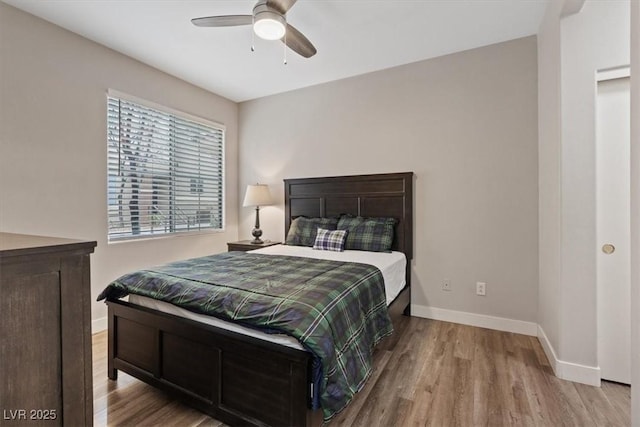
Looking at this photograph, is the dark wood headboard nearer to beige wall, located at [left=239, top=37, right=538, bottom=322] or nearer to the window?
beige wall, located at [left=239, top=37, right=538, bottom=322]

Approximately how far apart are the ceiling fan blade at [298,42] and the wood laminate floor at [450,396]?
2.51 metres

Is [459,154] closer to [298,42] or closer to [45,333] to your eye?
[298,42]

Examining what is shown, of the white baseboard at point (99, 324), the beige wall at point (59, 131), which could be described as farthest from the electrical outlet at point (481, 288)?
the white baseboard at point (99, 324)

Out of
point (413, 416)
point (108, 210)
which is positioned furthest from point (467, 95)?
point (108, 210)

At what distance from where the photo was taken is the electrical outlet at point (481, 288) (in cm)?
297

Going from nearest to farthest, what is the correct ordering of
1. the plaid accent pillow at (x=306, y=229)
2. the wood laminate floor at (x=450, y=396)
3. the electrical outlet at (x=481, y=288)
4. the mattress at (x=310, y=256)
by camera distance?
the mattress at (x=310, y=256) < the wood laminate floor at (x=450, y=396) < the electrical outlet at (x=481, y=288) < the plaid accent pillow at (x=306, y=229)

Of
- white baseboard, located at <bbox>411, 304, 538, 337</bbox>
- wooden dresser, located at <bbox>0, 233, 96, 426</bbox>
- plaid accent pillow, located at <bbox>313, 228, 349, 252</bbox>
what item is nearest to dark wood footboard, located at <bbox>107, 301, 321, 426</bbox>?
wooden dresser, located at <bbox>0, 233, 96, 426</bbox>

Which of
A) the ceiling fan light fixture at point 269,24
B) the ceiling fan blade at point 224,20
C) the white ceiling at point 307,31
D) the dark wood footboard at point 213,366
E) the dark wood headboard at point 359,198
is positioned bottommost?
the dark wood footboard at point 213,366

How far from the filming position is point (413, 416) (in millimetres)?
1725

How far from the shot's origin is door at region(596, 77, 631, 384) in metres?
1.98

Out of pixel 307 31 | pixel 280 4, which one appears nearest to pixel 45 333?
pixel 280 4

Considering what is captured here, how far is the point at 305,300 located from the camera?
5.16ft

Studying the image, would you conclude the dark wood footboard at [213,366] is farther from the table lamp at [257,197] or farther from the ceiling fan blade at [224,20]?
the table lamp at [257,197]

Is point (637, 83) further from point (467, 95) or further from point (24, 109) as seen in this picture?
point (24, 109)
